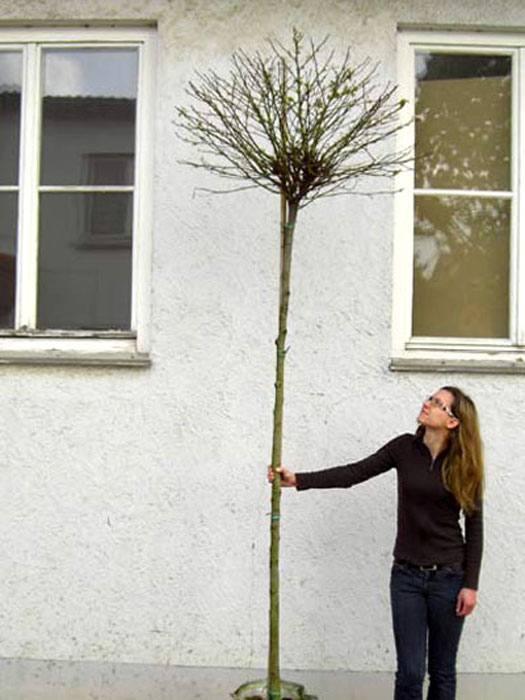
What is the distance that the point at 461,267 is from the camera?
15.9 ft

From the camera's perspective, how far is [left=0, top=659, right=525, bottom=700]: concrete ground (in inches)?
180

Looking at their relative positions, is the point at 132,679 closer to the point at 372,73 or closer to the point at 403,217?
the point at 403,217

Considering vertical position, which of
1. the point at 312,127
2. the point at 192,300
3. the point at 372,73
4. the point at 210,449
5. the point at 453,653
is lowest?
the point at 453,653

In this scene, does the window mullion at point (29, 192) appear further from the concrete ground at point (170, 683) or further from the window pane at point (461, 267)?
the window pane at point (461, 267)

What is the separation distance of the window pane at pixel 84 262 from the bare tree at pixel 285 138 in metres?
0.60

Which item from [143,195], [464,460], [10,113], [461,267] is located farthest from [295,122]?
[10,113]

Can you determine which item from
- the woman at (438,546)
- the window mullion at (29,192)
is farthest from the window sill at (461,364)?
the window mullion at (29,192)

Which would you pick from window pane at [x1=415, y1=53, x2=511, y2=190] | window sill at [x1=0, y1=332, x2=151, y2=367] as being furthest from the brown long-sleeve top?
window pane at [x1=415, y1=53, x2=511, y2=190]

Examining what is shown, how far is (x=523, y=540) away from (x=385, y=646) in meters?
0.89

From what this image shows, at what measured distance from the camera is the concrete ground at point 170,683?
4578mm

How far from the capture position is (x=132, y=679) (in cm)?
462

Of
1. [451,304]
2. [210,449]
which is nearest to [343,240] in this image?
[451,304]

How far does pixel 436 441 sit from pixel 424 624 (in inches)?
31.1

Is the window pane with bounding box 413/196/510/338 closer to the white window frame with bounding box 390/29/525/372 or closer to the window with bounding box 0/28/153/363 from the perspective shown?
Answer: the white window frame with bounding box 390/29/525/372
